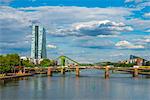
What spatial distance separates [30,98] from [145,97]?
16.8 m

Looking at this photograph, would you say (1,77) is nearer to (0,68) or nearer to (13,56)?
(0,68)

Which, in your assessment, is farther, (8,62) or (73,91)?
(8,62)

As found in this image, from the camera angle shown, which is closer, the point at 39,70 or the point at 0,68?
the point at 0,68

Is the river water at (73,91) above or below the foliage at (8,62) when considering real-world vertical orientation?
below

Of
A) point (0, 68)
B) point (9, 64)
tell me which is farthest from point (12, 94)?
point (9, 64)

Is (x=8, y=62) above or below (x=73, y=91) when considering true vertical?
above

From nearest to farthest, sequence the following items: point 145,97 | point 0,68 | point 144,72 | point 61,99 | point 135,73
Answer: point 61,99 → point 145,97 → point 0,68 → point 135,73 → point 144,72

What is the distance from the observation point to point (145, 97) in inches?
2525

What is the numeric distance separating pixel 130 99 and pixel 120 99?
1421 mm

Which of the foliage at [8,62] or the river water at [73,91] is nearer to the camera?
the river water at [73,91]

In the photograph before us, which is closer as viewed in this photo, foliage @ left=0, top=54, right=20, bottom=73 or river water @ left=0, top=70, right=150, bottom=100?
river water @ left=0, top=70, right=150, bottom=100

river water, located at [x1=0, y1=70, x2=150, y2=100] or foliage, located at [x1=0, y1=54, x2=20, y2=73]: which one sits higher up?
foliage, located at [x1=0, y1=54, x2=20, y2=73]

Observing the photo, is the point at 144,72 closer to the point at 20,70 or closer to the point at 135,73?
the point at 135,73

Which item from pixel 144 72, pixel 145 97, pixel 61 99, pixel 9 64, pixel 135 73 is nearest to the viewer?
pixel 61 99
